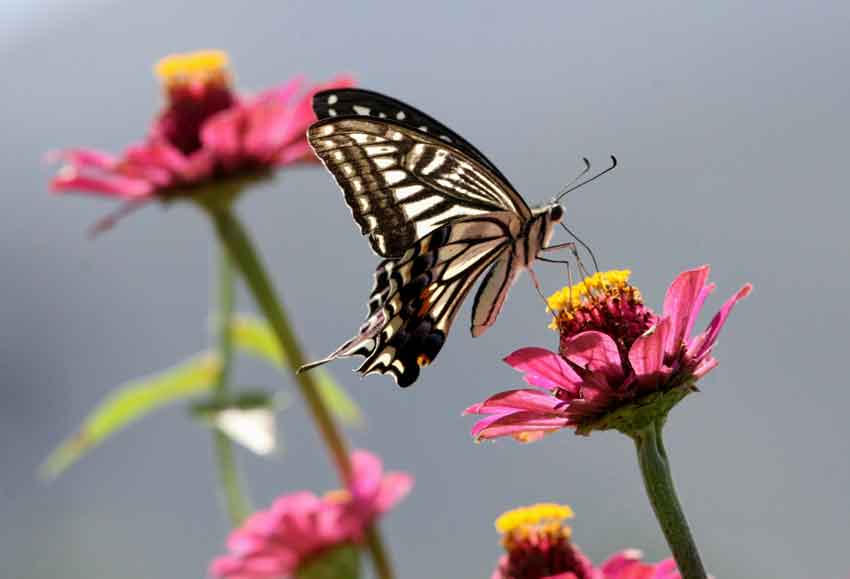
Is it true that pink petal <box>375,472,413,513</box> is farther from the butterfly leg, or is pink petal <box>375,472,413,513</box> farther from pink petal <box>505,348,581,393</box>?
pink petal <box>505,348,581,393</box>

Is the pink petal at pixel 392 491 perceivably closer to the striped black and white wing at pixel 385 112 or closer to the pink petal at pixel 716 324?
the striped black and white wing at pixel 385 112

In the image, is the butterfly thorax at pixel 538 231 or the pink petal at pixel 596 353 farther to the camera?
the butterfly thorax at pixel 538 231

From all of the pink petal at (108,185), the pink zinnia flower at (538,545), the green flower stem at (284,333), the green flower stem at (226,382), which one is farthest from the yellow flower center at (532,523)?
the pink petal at (108,185)

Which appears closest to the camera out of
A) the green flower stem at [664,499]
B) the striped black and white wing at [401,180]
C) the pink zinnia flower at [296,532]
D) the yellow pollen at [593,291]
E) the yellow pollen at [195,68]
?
the green flower stem at [664,499]

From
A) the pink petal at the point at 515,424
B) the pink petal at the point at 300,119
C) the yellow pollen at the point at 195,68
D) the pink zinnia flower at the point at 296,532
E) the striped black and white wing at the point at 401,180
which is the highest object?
the yellow pollen at the point at 195,68

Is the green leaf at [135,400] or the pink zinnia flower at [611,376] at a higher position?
the green leaf at [135,400]

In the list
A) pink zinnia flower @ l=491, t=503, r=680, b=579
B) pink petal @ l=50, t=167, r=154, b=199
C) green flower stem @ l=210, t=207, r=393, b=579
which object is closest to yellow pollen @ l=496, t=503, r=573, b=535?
pink zinnia flower @ l=491, t=503, r=680, b=579

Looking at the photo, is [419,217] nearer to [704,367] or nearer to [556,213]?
[556,213]

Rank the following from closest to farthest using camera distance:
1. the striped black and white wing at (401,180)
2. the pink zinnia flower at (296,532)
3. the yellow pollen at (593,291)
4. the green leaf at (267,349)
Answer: the yellow pollen at (593,291), the striped black and white wing at (401,180), the pink zinnia flower at (296,532), the green leaf at (267,349)
